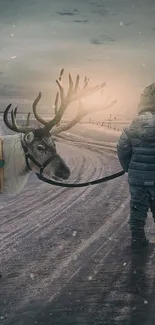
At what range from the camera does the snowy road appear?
4.29 metres

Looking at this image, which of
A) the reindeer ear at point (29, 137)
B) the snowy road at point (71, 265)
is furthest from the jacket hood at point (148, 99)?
the snowy road at point (71, 265)

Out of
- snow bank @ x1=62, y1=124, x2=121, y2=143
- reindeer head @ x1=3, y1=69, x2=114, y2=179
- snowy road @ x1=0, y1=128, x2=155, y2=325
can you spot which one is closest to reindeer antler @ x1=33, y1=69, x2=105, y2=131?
reindeer head @ x1=3, y1=69, x2=114, y2=179

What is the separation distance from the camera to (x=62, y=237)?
6645mm

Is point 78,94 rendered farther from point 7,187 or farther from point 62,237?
point 62,237

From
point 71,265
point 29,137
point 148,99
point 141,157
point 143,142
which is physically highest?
point 148,99

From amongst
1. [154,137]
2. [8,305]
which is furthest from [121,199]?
[8,305]

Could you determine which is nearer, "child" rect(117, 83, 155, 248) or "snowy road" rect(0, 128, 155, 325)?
"snowy road" rect(0, 128, 155, 325)

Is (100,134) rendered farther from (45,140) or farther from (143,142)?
(45,140)

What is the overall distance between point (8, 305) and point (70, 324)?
2.41ft

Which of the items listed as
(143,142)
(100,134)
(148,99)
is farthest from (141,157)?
(100,134)

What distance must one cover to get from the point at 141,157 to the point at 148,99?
2.45 feet

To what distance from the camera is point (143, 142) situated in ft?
19.1

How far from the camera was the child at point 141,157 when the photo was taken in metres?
5.81

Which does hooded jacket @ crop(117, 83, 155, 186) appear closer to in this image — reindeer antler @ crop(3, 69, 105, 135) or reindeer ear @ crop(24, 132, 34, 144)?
reindeer antler @ crop(3, 69, 105, 135)
